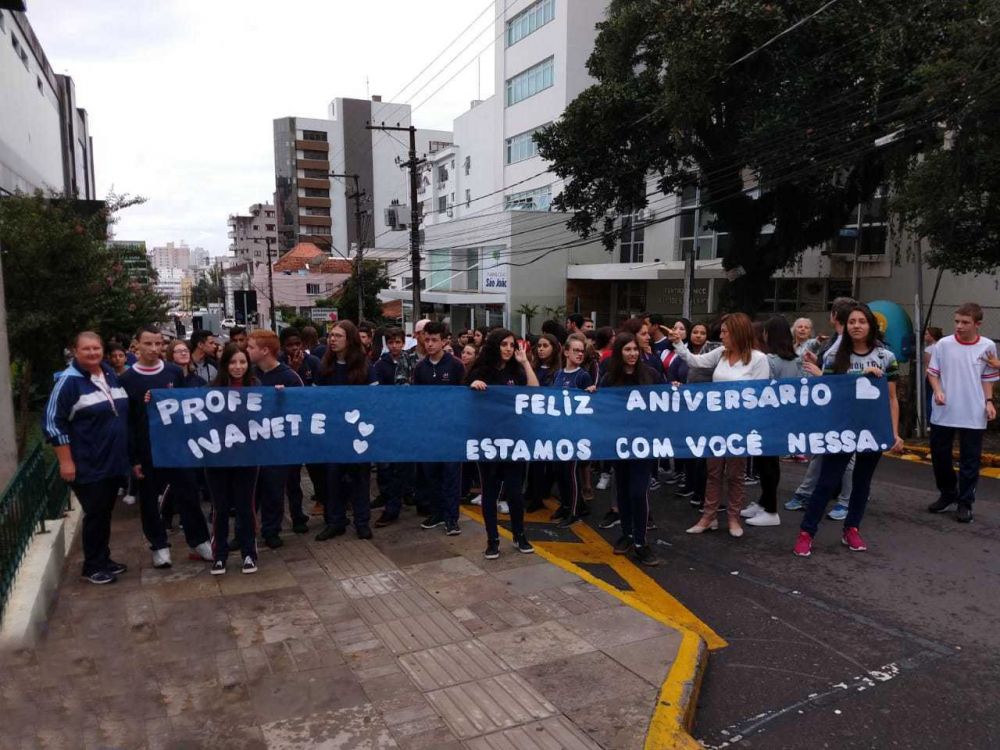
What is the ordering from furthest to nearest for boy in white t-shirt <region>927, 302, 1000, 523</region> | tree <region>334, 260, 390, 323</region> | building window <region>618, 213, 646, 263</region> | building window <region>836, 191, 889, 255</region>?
tree <region>334, 260, 390, 323</region>
building window <region>618, 213, 646, 263</region>
building window <region>836, 191, 889, 255</region>
boy in white t-shirt <region>927, 302, 1000, 523</region>

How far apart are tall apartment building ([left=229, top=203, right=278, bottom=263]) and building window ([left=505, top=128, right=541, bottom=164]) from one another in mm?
82237

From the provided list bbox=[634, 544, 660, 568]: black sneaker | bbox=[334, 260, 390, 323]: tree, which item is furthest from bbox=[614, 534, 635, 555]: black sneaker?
bbox=[334, 260, 390, 323]: tree

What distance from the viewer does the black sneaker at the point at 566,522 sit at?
6875 millimetres

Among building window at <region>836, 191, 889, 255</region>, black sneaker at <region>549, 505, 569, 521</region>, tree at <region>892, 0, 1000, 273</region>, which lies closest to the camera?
black sneaker at <region>549, 505, 569, 521</region>

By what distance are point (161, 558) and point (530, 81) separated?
41300mm

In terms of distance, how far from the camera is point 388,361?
7.06m

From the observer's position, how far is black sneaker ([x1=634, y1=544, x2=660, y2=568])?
5.76 m

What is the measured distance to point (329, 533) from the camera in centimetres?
629

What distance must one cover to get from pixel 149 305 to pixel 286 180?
261ft

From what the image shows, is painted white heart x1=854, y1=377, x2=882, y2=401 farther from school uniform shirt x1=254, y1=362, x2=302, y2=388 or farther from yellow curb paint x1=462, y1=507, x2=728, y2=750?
school uniform shirt x1=254, y1=362, x2=302, y2=388

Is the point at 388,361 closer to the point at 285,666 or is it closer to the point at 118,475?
the point at 118,475

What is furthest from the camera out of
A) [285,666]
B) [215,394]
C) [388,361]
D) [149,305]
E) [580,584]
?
[149,305]

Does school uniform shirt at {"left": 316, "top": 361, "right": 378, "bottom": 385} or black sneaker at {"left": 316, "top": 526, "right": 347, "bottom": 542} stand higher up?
school uniform shirt at {"left": 316, "top": 361, "right": 378, "bottom": 385}

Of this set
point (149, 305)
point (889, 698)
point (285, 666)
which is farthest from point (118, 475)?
point (149, 305)
